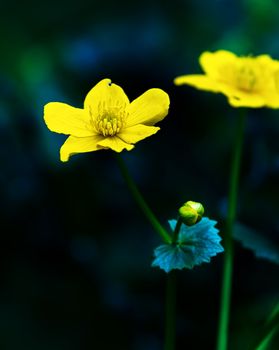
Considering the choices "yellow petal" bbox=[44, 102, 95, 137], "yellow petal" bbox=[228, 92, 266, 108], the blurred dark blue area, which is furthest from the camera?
the blurred dark blue area

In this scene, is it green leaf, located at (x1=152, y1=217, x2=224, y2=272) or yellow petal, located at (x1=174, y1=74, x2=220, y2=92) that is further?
yellow petal, located at (x1=174, y1=74, x2=220, y2=92)

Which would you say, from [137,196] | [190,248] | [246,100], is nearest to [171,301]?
[190,248]

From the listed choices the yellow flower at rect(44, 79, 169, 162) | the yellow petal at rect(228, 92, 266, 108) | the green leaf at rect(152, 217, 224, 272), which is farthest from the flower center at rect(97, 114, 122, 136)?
the yellow petal at rect(228, 92, 266, 108)

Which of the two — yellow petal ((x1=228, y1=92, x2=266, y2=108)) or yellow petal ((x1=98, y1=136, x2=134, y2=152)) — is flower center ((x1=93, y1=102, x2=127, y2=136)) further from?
yellow petal ((x1=228, y1=92, x2=266, y2=108))

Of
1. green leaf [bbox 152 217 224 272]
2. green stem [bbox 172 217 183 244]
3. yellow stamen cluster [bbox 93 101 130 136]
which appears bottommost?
green leaf [bbox 152 217 224 272]

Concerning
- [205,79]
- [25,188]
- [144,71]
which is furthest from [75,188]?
[205,79]

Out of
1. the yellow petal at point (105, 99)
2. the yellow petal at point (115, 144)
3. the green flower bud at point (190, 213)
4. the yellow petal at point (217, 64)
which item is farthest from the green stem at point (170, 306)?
the yellow petal at point (217, 64)
